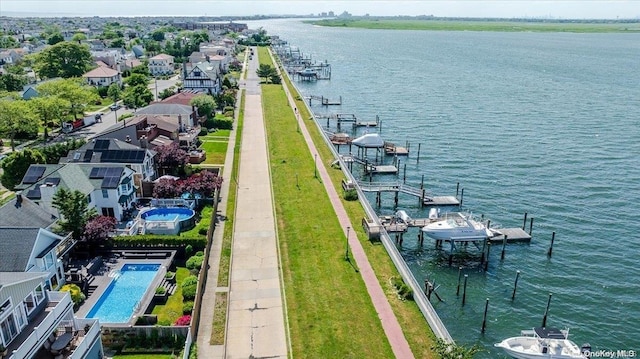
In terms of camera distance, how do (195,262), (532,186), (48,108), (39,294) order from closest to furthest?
(39,294)
(195,262)
(532,186)
(48,108)

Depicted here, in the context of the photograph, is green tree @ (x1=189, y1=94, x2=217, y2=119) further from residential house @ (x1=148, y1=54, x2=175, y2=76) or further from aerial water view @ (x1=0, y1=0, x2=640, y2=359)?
residential house @ (x1=148, y1=54, x2=175, y2=76)

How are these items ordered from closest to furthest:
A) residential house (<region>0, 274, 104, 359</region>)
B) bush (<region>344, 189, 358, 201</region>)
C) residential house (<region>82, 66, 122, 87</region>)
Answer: residential house (<region>0, 274, 104, 359</region>) < bush (<region>344, 189, 358, 201</region>) < residential house (<region>82, 66, 122, 87</region>)

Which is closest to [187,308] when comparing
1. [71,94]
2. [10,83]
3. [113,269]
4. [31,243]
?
[113,269]

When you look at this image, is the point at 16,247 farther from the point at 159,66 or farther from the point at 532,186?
the point at 159,66

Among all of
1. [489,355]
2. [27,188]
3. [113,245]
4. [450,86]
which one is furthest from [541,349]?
[450,86]

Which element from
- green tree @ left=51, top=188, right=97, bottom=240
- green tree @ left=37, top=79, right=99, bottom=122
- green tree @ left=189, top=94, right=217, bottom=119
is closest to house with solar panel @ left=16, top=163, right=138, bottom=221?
green tree @ left=51, top=188, right=97, bottom=240

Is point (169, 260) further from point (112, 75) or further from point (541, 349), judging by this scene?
point (112, 75)

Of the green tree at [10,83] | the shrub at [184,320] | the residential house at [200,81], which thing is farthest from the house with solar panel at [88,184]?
the green tree at [10,83]
